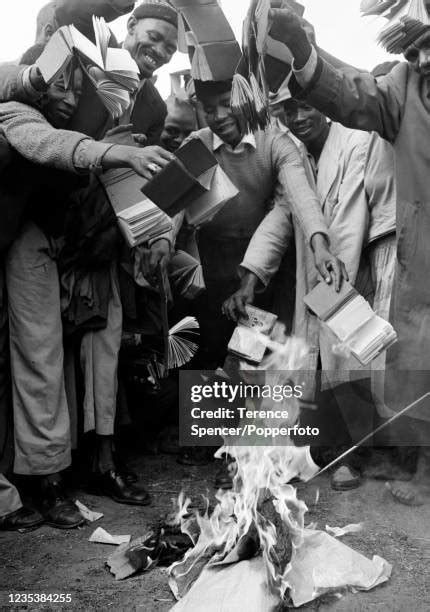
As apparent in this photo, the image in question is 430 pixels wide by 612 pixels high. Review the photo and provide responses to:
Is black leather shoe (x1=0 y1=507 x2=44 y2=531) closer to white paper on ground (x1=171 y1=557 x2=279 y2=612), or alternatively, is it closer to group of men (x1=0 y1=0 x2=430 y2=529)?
group of men (x1=0 y1=0 x2=430 y2=529)

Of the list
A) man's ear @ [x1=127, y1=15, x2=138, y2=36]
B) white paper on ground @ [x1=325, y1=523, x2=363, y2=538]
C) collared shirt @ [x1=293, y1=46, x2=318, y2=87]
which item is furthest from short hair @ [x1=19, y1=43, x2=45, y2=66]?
white paper on ground @ [x1=325, y1=523, x2=363, y2=538]

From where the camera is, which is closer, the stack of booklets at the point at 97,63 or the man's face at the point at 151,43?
the stack of booklets at the point at 97,63

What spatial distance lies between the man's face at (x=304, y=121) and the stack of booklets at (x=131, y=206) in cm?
100

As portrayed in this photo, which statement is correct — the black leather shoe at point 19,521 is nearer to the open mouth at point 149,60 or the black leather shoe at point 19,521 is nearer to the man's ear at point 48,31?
the man's ear at point 48,31

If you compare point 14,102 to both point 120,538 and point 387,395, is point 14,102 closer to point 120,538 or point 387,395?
point 120,538

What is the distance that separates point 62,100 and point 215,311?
4.88 feet

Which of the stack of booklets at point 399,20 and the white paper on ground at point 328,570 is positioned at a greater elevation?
the stack of booklets at point 399,20

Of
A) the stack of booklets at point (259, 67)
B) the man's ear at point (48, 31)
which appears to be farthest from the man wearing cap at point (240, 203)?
the man's ear at point (48, 31)

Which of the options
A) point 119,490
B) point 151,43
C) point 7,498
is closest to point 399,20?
point 151,43

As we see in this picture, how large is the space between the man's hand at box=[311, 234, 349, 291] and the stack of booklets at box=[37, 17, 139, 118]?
1.00 meters

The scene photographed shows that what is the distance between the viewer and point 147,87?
126 inches

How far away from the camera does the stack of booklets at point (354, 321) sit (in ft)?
8.11

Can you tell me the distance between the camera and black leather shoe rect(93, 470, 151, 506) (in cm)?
298

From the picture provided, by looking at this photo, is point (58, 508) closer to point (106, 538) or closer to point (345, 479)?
point (106, 538)
